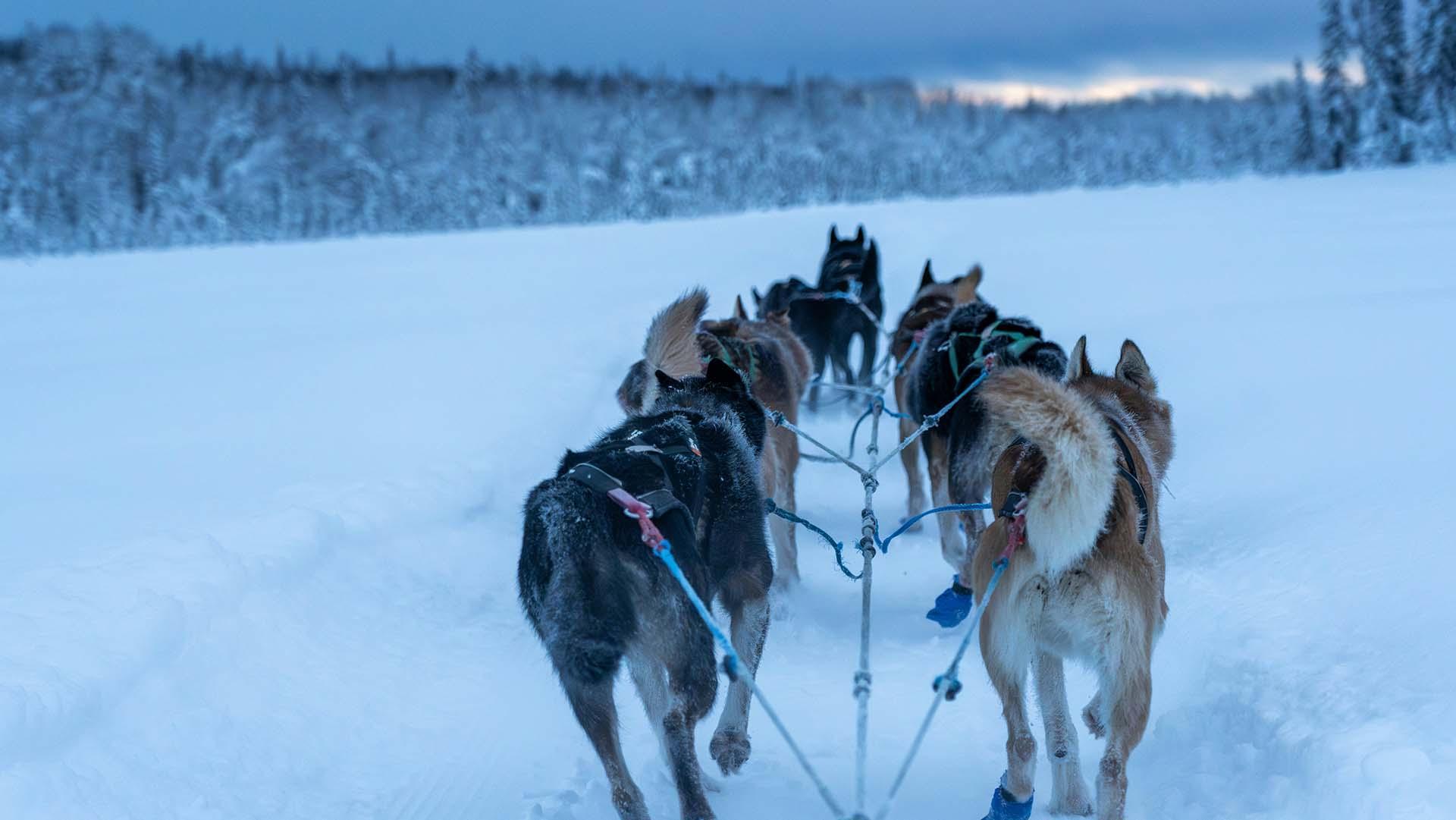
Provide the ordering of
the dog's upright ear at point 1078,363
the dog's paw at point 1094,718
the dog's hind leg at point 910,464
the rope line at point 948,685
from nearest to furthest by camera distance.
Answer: the rope line at point 948,685
the dog's paw at point 1094,718
the dog's upright ear at point 1078,363
the dog's hind leg at point 910,464

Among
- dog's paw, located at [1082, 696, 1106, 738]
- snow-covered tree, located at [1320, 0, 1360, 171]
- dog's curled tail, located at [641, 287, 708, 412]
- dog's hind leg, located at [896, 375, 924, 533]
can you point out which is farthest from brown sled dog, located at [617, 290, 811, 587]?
snow-covered tree, located at [1320, 0, 1360, 171]

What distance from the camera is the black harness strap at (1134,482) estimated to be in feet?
8.49

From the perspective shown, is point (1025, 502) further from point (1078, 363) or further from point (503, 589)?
point (503, 589)

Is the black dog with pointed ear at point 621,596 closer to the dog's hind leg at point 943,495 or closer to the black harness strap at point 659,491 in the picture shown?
the black harness strap at point 659,491

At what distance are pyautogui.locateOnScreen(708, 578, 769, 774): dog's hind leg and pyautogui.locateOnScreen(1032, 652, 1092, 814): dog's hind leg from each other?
3.01ft

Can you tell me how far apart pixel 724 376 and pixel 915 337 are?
6.80 ft

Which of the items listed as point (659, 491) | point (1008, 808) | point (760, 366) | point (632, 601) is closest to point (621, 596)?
point (632, 601)

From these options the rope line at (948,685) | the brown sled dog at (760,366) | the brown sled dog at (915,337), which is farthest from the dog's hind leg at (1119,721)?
the brown sled dog at (915,337)

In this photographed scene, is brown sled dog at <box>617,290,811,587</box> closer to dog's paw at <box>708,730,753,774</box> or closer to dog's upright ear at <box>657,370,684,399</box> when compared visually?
dog's upright ear at <box>657,370,684,399</box>

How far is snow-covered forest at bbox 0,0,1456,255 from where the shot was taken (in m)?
34.7

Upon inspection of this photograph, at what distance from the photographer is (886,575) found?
531 centimetres

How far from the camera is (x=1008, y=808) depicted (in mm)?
2701

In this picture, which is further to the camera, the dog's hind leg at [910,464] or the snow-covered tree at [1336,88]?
the snow-covered tree at [1336,88]

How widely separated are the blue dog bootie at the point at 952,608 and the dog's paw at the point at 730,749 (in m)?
1.53
